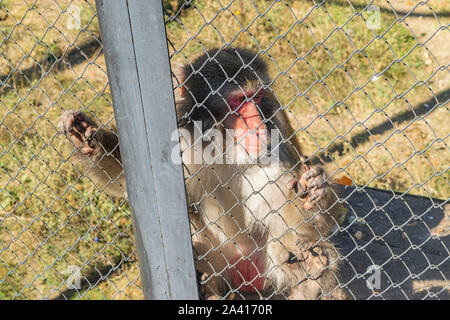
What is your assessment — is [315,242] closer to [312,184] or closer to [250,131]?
[312,184]

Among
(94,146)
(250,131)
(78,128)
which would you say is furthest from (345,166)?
(78,128)

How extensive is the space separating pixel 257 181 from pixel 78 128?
3.94 ft

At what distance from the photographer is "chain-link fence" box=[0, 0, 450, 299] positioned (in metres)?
2.82

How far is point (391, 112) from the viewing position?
5887 millimetres

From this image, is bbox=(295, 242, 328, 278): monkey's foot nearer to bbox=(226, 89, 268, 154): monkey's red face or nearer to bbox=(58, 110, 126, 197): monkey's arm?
bbox=(226, 89, 268, 154): monkey's red face

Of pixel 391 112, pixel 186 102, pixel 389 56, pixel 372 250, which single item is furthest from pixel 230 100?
pixel 389 56

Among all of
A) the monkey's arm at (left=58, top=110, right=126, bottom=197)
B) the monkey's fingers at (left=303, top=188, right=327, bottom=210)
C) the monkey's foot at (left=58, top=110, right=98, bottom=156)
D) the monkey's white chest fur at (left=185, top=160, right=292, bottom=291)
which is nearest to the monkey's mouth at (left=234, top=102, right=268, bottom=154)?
the monkey's white chest fur at (left=185, top=160, right=292, bottom=291)

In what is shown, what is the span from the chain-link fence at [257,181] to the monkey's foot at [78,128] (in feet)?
0.03

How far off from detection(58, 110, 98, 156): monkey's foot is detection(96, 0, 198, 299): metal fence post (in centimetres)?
58

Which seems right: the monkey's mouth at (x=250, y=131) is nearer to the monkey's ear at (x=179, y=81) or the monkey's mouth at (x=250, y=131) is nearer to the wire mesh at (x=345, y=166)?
the wire mesh at (x=345, y=166)

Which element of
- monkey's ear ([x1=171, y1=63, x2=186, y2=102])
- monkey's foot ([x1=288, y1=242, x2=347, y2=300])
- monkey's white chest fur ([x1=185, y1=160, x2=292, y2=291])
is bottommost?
monkey's foot ([x1=288, y1=242, x2=347, y2=300])

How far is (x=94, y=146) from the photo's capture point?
2992mm
